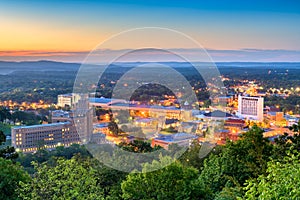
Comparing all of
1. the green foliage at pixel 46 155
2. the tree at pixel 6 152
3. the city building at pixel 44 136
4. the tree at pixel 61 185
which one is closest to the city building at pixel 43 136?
the city building at pixel 44 136

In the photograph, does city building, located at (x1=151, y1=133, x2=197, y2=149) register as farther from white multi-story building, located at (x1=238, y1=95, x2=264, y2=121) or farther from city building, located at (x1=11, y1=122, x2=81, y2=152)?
white multi-story building, located at (x1=238, y1=95, x2=264, y2=121)

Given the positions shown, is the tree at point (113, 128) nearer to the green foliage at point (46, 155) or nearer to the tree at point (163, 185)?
the green foliage at point (46, 155)

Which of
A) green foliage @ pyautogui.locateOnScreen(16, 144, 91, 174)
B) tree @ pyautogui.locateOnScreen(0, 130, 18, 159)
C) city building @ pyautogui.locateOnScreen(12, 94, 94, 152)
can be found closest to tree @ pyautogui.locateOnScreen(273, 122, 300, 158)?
tree @ pyautogui.locateOnScreen(0, 130, 18, 159)

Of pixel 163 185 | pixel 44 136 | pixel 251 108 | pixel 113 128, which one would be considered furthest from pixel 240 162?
pixel 251 108

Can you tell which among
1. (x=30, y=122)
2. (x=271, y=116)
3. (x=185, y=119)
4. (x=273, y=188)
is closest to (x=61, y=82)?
(x=30, y=122)

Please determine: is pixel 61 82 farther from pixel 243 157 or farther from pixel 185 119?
pixel 243 157

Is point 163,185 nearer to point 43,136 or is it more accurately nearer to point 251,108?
point 43,136
